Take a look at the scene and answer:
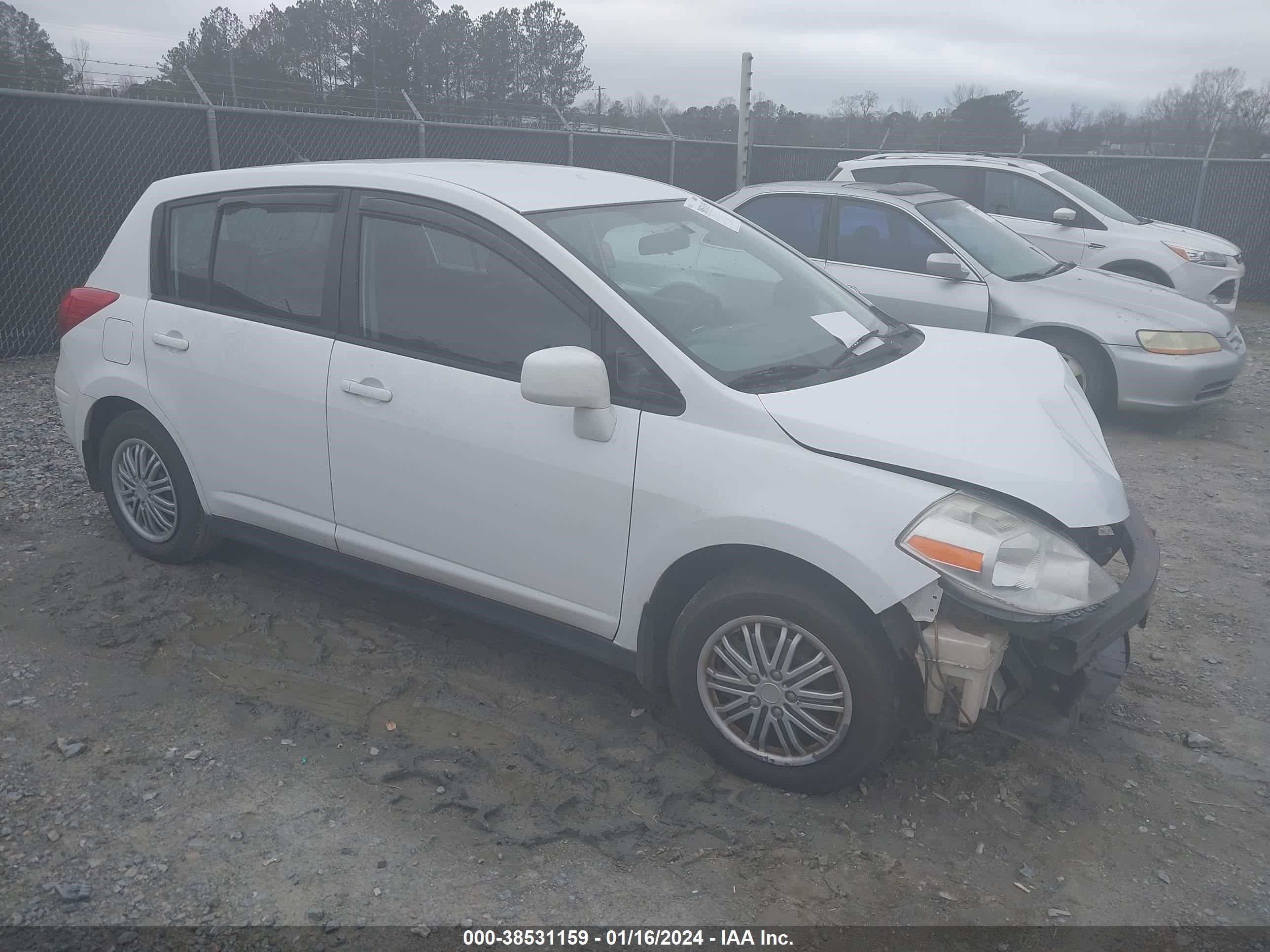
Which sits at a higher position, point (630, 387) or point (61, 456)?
point (630, 387)

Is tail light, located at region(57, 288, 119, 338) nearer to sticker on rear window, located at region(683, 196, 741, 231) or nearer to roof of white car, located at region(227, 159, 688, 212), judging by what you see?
roof of white car, located at region(227, 159, 688, 212)

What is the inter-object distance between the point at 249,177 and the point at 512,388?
1726 mm

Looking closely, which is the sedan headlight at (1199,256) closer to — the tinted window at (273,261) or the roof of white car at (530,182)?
the roof of white car at (530,182)

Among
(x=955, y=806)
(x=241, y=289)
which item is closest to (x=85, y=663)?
(x=241, y=289)

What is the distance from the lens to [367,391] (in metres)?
3.51

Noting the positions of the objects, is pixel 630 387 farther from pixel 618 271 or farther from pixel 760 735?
pixel 760 735

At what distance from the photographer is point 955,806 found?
3.06 m

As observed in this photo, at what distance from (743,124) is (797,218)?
8055mm

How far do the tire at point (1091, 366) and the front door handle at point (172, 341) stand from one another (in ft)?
19.2

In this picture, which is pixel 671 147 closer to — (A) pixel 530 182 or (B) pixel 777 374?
(A) pixel 530 182

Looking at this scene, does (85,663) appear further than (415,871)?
Yes

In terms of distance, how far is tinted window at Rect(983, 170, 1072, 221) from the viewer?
10289 mm

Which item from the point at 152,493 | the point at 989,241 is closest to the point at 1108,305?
the point at 989,241

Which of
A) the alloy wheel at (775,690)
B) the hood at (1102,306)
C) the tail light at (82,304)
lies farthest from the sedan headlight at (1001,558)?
the hood at (1102,306)
